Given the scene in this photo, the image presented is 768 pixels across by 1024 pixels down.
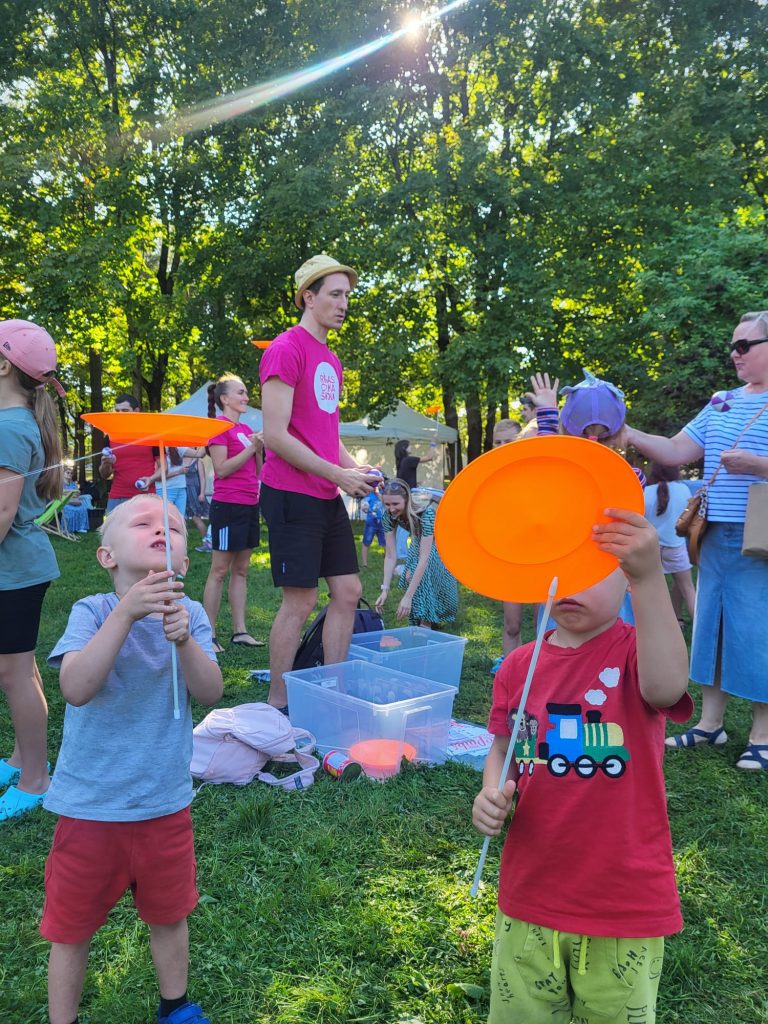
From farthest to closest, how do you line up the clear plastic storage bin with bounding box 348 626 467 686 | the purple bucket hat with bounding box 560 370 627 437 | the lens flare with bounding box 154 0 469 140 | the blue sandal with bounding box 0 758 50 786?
1. the lens flare with bounding box 154 0 469 140
2. the clear plastic storage bin with bounding box 348 626 467 686
3. the blue sandal with bounding box 0 758 50 786
4. the purple bucket hat with bounding box 560 370 627 437

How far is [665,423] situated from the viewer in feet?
33.6

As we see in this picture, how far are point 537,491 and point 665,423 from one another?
378 inches

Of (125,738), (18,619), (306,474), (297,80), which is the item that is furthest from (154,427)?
(297,80)

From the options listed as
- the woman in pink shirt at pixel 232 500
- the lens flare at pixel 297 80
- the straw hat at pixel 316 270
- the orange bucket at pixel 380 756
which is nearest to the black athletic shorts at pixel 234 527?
the woman in pink shirt at pixel 232 500

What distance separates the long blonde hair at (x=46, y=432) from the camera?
295 cm

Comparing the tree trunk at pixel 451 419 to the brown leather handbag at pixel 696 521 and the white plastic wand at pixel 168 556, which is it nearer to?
the brown leather handbag at pixel 696 521

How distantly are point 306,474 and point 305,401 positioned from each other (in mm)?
387

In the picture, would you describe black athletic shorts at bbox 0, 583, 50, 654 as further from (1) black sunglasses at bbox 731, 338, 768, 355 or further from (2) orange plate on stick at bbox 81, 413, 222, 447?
(1) black sunglasses at bbox 731, 338, 768, 355

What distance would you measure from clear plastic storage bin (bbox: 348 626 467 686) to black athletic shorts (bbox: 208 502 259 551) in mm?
1267

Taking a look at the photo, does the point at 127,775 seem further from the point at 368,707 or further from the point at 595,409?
the point at 368,707

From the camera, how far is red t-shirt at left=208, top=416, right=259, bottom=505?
5758mm

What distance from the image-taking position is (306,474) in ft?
12.6

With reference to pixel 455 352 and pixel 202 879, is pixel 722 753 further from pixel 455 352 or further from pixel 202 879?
pixel 455 352

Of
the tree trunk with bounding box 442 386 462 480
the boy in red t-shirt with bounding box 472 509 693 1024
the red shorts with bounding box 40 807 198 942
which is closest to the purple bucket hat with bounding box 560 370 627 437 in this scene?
the boy in red t-shirt with bounding box 472 509 693 1024
